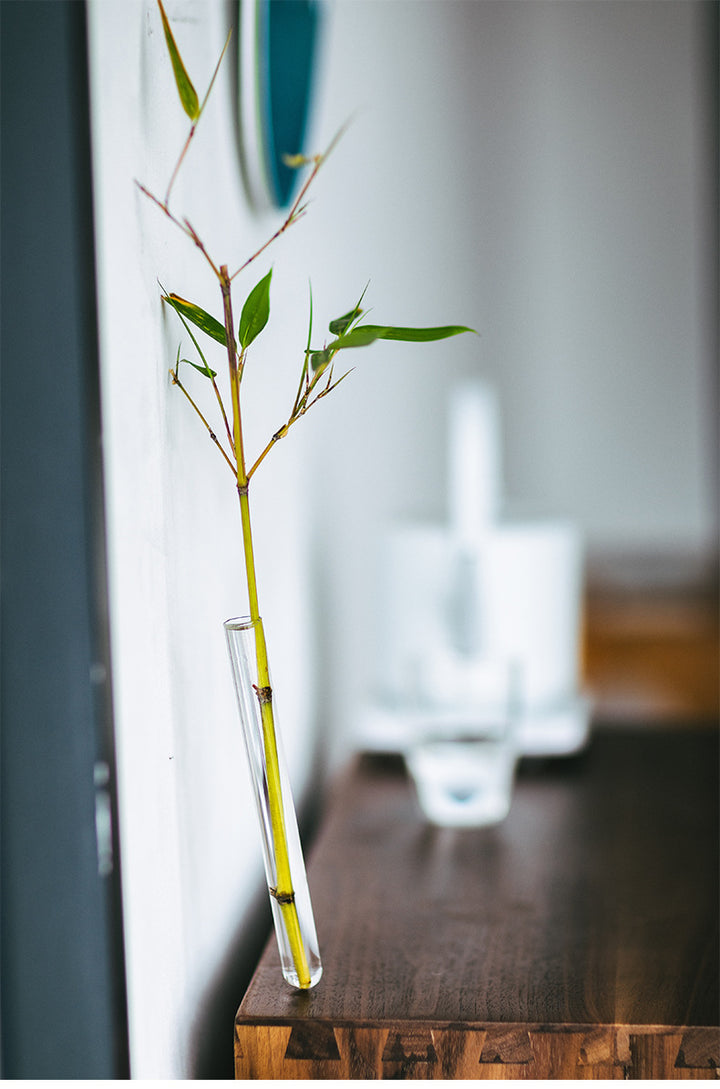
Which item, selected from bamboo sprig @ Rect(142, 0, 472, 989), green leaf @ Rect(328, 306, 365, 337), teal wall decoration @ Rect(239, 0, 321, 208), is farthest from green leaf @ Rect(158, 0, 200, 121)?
teal wall decoration @ Rect(239, 0, 321, 208)

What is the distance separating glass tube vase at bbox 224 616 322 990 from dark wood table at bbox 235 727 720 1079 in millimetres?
55

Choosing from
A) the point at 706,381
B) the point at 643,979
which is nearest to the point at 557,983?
the point at 643,979

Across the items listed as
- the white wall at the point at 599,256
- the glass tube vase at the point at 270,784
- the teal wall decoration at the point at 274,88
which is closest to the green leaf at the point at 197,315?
the glass tube vase at the point at 270,784

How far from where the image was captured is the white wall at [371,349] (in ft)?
1.83

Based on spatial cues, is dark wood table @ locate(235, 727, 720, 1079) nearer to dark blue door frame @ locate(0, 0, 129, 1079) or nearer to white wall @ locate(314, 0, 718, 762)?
dark blue door frame @ locate(0, 0, 129, 1079)

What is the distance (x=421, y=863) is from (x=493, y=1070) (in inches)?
10.6

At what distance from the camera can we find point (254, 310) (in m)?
0.53

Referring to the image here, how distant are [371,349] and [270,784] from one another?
843 mm

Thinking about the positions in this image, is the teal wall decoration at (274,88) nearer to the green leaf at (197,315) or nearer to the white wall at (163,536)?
the white wall at (163,536)

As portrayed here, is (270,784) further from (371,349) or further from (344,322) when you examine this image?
(371,349)

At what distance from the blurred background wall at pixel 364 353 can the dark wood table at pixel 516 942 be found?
0.08 meters

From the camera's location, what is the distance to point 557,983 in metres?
0.60

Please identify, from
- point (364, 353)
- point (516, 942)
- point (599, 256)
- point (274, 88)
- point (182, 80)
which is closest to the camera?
point (182, 80)

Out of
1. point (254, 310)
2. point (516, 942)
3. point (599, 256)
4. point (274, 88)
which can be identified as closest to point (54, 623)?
point (254, 310)
